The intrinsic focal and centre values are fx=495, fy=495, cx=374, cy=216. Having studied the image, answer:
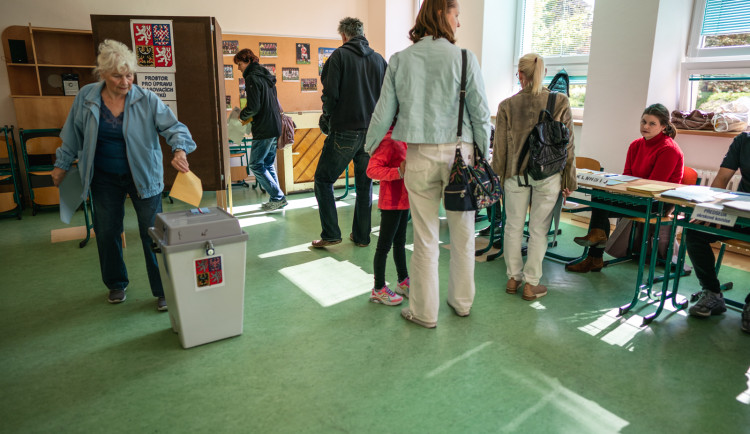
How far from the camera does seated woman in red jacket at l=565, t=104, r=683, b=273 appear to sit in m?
3.39

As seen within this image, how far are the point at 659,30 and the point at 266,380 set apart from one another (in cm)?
433

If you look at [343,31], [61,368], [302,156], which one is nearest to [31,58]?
[302,156]

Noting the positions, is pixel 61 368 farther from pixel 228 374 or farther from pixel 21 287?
pixel 21 287

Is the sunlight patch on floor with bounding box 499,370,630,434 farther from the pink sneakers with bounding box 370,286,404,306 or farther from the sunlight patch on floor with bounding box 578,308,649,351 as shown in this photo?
the pink sneakers with bounding box 370,286,404,306

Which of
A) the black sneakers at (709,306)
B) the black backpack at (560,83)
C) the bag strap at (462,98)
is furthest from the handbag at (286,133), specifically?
the black sneakers at (709,306)

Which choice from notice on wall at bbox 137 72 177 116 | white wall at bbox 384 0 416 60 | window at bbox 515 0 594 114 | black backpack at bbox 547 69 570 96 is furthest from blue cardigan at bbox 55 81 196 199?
white wall at bbox 384 0 416 60

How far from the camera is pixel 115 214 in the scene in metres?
2.93

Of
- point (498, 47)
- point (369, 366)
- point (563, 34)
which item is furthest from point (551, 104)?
point (498, 47)

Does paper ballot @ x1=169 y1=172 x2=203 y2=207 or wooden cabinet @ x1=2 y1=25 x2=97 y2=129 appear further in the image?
wooden cabinet @ x1=2 y1=25 x2=97 y2=129

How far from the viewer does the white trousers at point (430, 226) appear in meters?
2.54

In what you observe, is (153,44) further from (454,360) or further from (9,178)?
(454,360)

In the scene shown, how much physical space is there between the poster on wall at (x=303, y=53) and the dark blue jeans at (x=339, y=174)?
367cm

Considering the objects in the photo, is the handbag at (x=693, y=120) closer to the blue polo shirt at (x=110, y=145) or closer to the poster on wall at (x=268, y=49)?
the blue polo shirt at (x=110, y=145)

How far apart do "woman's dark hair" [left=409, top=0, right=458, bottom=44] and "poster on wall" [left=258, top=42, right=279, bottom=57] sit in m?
4.91
